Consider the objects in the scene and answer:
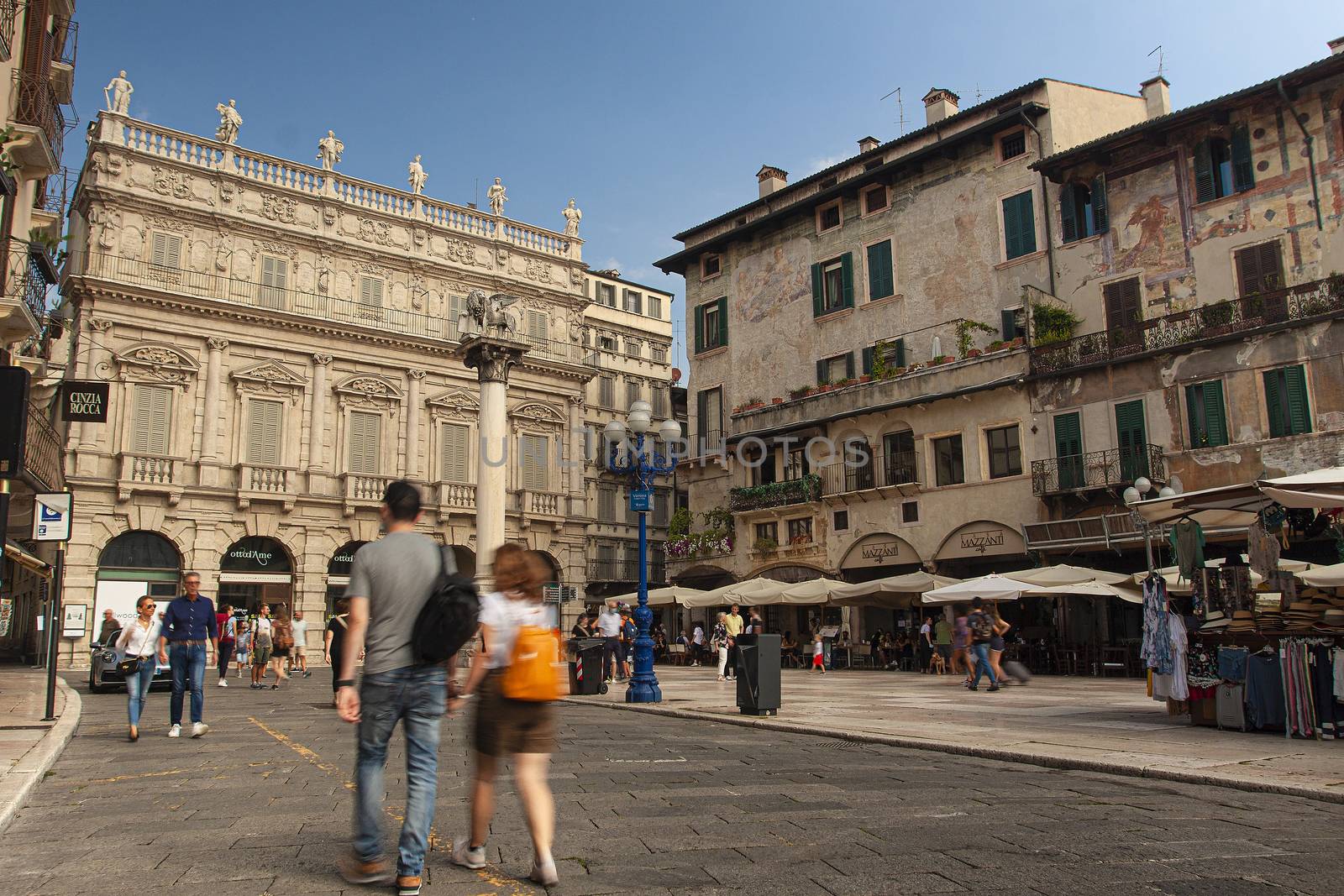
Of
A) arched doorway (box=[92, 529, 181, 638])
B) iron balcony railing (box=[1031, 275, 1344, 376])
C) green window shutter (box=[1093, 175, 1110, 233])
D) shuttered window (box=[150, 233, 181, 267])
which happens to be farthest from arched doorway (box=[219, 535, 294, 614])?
green window shutter (box=[1093, 175, 1110, 233])

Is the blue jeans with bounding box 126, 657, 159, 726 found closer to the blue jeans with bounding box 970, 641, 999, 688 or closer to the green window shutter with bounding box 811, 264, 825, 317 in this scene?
the blue jeans with bounding box 970, 641, 999, 688

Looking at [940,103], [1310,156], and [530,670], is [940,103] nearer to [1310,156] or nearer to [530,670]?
[1310,156]

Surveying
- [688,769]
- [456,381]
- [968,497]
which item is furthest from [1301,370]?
[456,381]

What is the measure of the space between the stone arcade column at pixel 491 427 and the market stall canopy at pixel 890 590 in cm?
934

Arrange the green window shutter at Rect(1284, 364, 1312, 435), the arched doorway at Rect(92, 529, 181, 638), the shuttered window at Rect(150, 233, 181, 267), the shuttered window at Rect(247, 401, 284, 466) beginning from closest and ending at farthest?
the green window shutter at Rect(1284, 364, 1312, 435) < the arched doorway at Rect(92, 529, 181, 638) < the shuttered window at Rect(150, 233, 181, 267) < the shuttered window at Rect(247, 401, 284, 466)

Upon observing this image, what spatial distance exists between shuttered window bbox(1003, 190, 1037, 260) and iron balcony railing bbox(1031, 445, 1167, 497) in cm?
644

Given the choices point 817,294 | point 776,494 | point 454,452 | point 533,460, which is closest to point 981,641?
point 776,494

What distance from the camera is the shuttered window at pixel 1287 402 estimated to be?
Answer: 2425cm

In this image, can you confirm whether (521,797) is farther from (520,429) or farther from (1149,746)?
(520,429)

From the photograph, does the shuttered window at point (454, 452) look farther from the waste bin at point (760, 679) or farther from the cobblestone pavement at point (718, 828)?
the cobblestone pavement at point (718, 828)

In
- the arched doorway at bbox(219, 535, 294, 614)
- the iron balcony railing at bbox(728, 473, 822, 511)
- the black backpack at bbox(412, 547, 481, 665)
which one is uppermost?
the iron balcony railing at bbox(728, 473, 822, 511)

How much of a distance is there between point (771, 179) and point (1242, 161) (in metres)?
18.6

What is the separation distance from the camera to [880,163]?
35344mm

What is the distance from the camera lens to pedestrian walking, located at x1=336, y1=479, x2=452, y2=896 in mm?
4848
